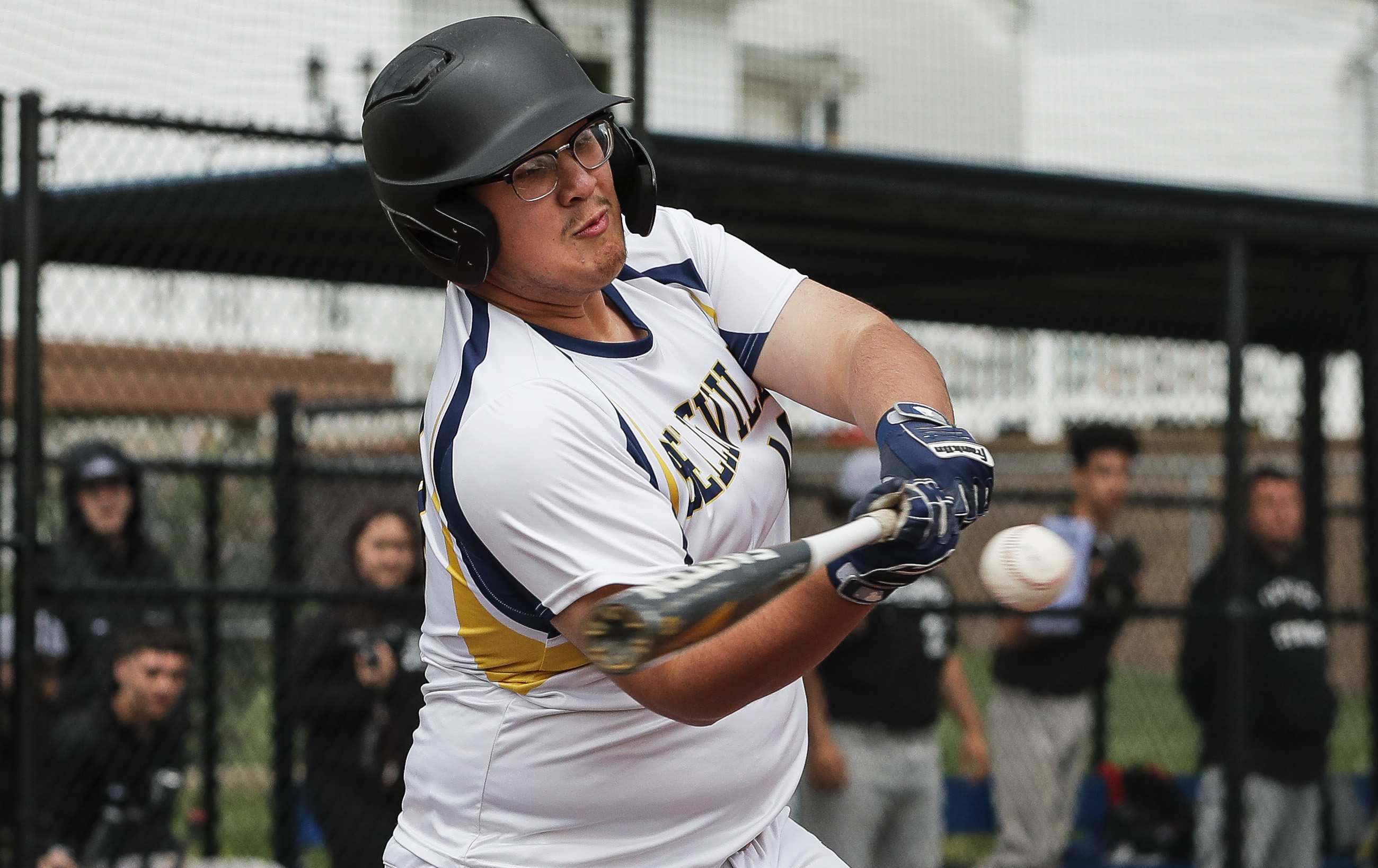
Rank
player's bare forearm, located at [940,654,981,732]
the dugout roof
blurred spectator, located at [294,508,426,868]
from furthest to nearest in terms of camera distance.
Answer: player's bare forearm, located at [940,654,981,732] → blurred spectator, located at [294,508,426,868] → the dugout roof

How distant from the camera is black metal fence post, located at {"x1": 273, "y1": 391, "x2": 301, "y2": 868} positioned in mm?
4691

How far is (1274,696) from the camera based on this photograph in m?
5.60

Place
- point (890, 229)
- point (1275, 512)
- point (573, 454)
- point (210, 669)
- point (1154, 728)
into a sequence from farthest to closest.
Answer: point (1154, 728) < point (1275, 512) < point (890, 229) < point (210, 669) < point (573, 454)

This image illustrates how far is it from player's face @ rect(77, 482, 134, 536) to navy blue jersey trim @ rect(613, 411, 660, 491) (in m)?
3.65

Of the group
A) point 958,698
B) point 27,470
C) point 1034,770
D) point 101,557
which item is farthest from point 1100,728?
point 27,470

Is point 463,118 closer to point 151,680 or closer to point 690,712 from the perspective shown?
point 690,712

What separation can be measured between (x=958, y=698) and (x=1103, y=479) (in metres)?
1.14

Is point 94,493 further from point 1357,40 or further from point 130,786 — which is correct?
point 1357,40


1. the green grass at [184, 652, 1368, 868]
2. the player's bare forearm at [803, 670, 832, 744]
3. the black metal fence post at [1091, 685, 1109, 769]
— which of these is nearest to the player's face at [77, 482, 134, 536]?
the green grass at [184, 652, 1368, 868]

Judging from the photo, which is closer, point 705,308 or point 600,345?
point 600,345

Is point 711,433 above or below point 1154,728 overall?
above

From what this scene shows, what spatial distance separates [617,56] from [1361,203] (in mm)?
3207

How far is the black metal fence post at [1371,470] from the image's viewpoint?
5.65 metres

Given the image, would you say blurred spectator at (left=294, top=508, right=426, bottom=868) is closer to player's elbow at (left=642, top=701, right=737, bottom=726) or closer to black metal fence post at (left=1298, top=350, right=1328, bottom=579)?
A: player's elbow at (left=642, top=701, right=737, bottom=726)
